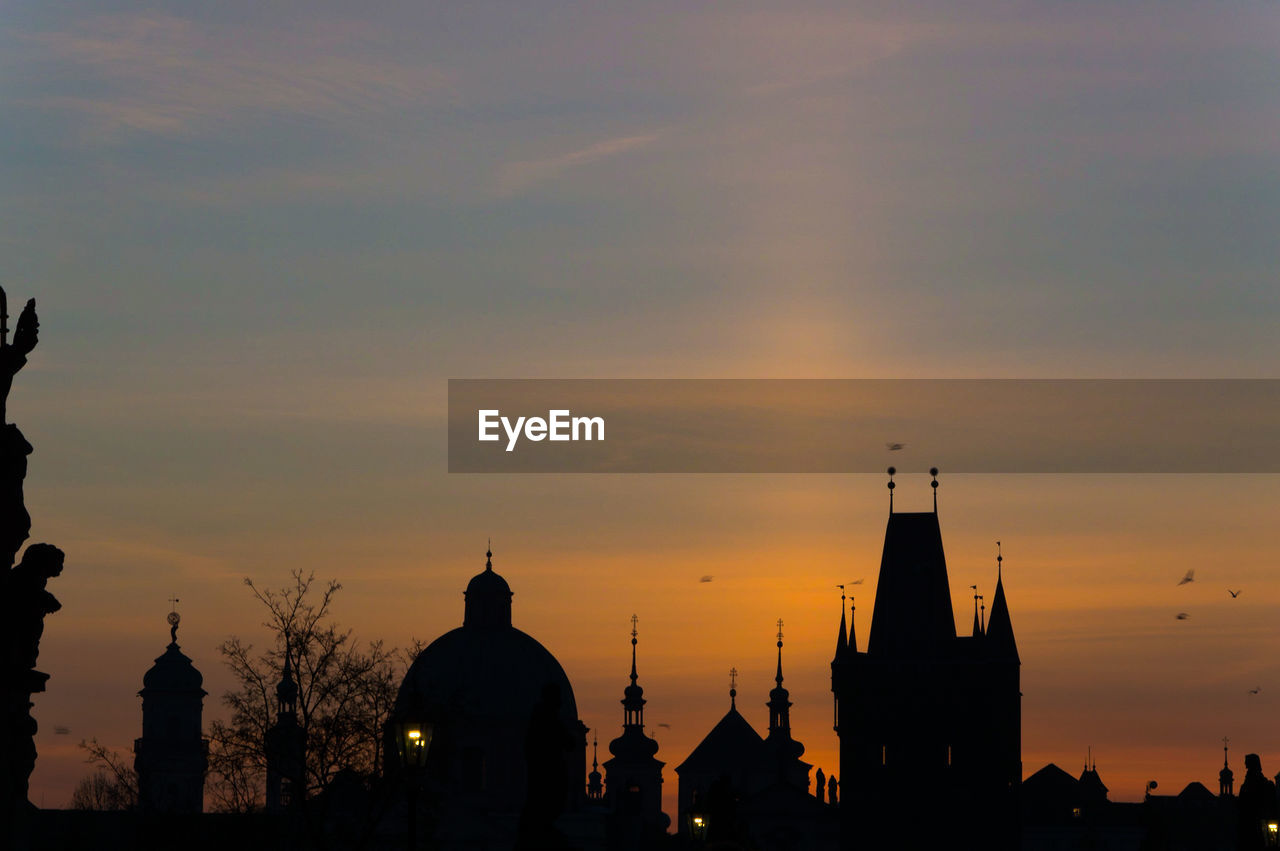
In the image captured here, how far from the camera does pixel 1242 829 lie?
39875 mm

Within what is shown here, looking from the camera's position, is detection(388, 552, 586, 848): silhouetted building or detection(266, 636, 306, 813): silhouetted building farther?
detection(388, 552, 586, 848): silhouetted building

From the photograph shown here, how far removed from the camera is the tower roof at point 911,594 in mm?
136875

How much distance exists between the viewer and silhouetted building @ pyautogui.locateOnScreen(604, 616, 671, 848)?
564 ft

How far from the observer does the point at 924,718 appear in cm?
13562

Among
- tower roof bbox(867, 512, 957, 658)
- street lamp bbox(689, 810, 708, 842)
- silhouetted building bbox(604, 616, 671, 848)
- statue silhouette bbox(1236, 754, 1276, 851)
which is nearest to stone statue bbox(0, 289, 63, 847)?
statue silhouette bbox(1236, 754, 1276, 851)

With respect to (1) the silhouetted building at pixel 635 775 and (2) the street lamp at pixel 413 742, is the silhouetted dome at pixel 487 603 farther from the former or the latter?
(2) the street lamp at pixel 413 742

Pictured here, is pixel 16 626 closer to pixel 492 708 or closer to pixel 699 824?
pixel 699 824

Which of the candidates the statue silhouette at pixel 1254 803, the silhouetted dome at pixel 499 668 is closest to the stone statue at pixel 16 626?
the statue silhouette at pixel 1254 803

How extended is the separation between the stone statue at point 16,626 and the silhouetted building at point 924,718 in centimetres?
11554

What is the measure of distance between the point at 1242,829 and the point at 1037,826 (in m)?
148

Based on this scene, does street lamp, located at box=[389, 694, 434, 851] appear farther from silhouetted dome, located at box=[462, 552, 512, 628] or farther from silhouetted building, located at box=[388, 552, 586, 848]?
silhouetted dome, located at box=[462, 552, 512, 628]

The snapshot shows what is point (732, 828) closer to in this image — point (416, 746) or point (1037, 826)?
point (416, 746)

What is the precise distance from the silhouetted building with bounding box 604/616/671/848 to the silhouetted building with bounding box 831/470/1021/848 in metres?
36.2

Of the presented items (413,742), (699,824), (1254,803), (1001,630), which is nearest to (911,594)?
(1001,630)
